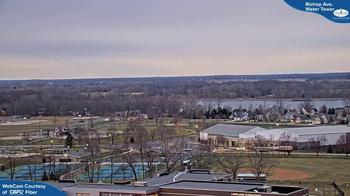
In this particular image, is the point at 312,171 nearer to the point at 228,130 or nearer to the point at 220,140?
the point at 220,140

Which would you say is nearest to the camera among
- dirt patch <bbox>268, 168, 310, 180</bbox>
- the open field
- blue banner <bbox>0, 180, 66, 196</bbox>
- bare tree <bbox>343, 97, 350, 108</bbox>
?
blue banner <bbox>0, 180, 66, 196</bbox>

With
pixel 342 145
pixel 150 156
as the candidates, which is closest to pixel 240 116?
pixel 342 145

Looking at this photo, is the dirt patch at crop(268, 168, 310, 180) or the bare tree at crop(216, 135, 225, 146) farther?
the bare tree at crop(216, 135, 225, 146)

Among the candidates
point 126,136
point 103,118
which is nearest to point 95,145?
point 126,136

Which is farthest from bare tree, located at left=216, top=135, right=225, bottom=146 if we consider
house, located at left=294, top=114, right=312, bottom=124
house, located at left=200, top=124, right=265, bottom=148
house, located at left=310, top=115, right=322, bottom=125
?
house, located at left=294, top=114, right=312, bottom=124

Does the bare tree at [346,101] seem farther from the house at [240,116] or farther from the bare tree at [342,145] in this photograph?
the bare tree at [342,145]

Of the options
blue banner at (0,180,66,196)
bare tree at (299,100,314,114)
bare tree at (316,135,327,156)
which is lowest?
bare tree at (316,135,327,156)

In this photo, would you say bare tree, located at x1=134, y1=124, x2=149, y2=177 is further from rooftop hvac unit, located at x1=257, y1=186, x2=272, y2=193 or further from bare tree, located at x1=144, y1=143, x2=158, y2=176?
rooftop hvac unit, located at x1=257, y1=186, x2=272, y2=193

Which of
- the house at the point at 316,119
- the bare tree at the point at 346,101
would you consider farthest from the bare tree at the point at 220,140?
the bare tree at the point at 346,101
